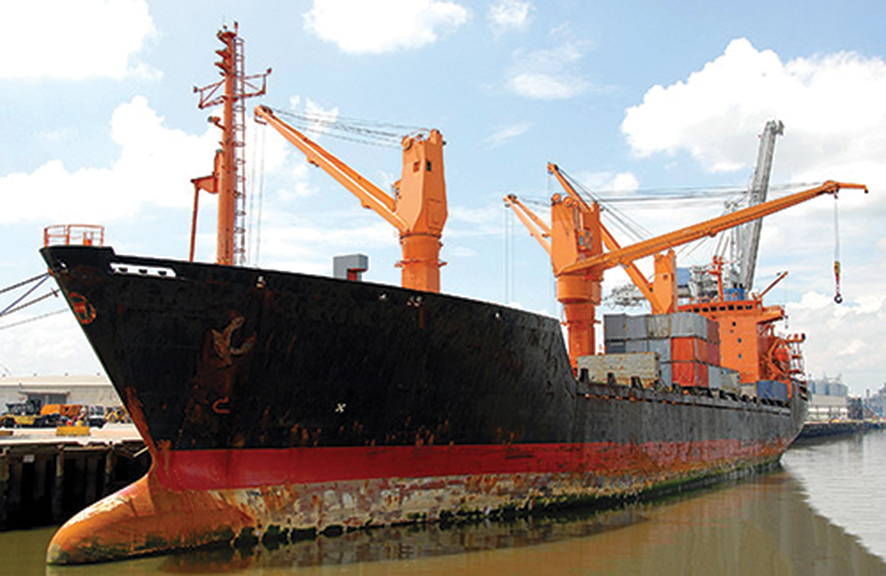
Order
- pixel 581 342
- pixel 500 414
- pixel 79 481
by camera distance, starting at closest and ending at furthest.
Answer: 1. pixel 500 414
2. pixel 79 481
3. pixel 581 342

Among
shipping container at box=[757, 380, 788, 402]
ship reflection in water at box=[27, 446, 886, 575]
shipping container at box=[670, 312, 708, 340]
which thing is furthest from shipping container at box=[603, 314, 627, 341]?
shipping container at box=[757, 380, 788, 402]

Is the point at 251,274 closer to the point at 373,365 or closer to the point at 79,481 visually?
the point at 373,365

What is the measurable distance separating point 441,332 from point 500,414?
6.78ft

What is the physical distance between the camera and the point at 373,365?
10562 mm

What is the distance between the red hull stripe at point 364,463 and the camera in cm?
954

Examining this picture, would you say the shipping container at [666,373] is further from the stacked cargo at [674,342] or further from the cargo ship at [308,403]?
the cargo ship at [308,403]

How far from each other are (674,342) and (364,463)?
1548 centimetres

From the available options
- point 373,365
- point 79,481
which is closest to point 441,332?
point 373,365

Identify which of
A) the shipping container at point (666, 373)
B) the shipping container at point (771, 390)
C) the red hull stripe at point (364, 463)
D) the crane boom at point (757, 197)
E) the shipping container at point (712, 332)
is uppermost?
the crane boom at point (757, 197)

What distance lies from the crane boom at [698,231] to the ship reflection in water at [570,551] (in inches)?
494

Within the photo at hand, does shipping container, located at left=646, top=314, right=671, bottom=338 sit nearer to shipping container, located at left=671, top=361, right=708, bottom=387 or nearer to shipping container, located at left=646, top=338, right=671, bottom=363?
shipping container, located at left=646, top=338, right=671, bottom=363

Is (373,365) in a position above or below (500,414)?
above

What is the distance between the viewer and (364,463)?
1049cm

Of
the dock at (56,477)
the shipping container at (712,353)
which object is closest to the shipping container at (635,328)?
the shipping container at (712,353)
